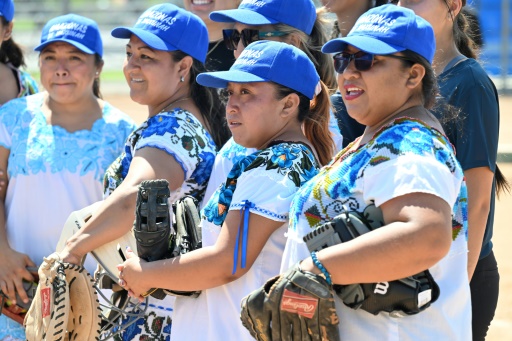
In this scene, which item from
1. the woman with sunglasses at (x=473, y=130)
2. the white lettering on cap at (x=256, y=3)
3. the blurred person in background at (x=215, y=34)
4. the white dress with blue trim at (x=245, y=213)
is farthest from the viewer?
the blurred person in background at (x=215, y=34)

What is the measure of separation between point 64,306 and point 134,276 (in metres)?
0.57

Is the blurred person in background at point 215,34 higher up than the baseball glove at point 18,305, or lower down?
higher up

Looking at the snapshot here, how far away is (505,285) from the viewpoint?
7.64 meters

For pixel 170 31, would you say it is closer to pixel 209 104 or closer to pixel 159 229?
pixel 209 104

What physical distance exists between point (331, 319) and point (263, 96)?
3.14 feet

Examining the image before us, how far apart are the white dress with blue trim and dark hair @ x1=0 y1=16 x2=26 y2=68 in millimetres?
2726

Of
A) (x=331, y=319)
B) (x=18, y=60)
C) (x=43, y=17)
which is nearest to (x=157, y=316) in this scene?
(x=331, y=319)

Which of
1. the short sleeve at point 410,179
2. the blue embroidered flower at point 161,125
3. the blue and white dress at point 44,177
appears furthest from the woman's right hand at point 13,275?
the short sleeve at point 410,179

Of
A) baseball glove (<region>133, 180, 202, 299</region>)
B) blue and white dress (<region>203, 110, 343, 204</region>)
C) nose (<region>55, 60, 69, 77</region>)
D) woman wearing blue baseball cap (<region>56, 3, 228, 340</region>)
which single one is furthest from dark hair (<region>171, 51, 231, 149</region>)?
nose (<region>55, 60, 69, 77</region>)

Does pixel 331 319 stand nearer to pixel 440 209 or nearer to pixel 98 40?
pixel 440 209

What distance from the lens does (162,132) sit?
3766 millimetres

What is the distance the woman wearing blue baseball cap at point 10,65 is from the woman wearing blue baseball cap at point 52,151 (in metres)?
0.44

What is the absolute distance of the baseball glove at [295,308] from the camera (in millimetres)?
2574

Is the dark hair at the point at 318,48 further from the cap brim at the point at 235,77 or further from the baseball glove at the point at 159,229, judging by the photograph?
the baseball glove at the point at 159,229
